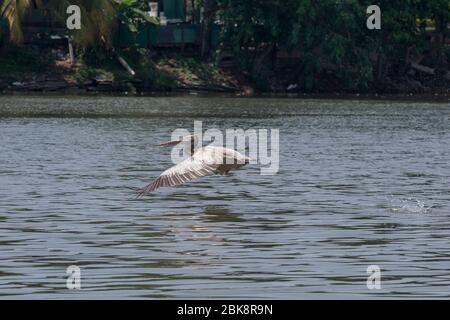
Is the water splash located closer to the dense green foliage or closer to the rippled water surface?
the rippled water surface

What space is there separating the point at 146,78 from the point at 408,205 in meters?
42.3

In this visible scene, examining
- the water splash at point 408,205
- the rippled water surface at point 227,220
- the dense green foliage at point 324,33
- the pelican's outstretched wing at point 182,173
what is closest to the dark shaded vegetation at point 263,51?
the dense green foliage at point 324,33

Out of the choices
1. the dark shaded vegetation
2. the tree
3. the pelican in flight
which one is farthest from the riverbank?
the pelican in flight

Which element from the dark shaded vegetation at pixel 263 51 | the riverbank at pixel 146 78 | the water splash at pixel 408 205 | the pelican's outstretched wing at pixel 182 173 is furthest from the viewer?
the dark shaded vegetation at pixel 263 51

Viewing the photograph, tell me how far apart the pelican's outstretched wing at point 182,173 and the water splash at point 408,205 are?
2814 millimetres

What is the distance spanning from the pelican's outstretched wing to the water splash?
2.81 m

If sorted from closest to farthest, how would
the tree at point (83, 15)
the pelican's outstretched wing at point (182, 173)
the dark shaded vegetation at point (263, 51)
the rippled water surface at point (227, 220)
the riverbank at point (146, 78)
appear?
the rippled water surface at point (227, 220) → the pelican's outstretched wing at point (182, 173) → the tree at point (83, 15) → the riverbank at point (146, 78) → the dark shaded vegetation at point (263, 51)

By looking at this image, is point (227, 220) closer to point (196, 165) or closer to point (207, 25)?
point (196, 165)

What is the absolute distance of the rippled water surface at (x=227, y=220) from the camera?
46.0ft

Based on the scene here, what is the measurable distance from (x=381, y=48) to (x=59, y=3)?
14954 millimetres

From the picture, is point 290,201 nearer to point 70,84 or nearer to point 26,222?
point 26,222

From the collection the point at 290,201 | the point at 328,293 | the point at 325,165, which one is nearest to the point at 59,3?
the point at 325,165

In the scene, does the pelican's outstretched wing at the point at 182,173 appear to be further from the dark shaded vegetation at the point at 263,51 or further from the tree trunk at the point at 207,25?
the tree trunk at the point at 207,25

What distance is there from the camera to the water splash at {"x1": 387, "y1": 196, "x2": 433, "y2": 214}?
1994 cm
